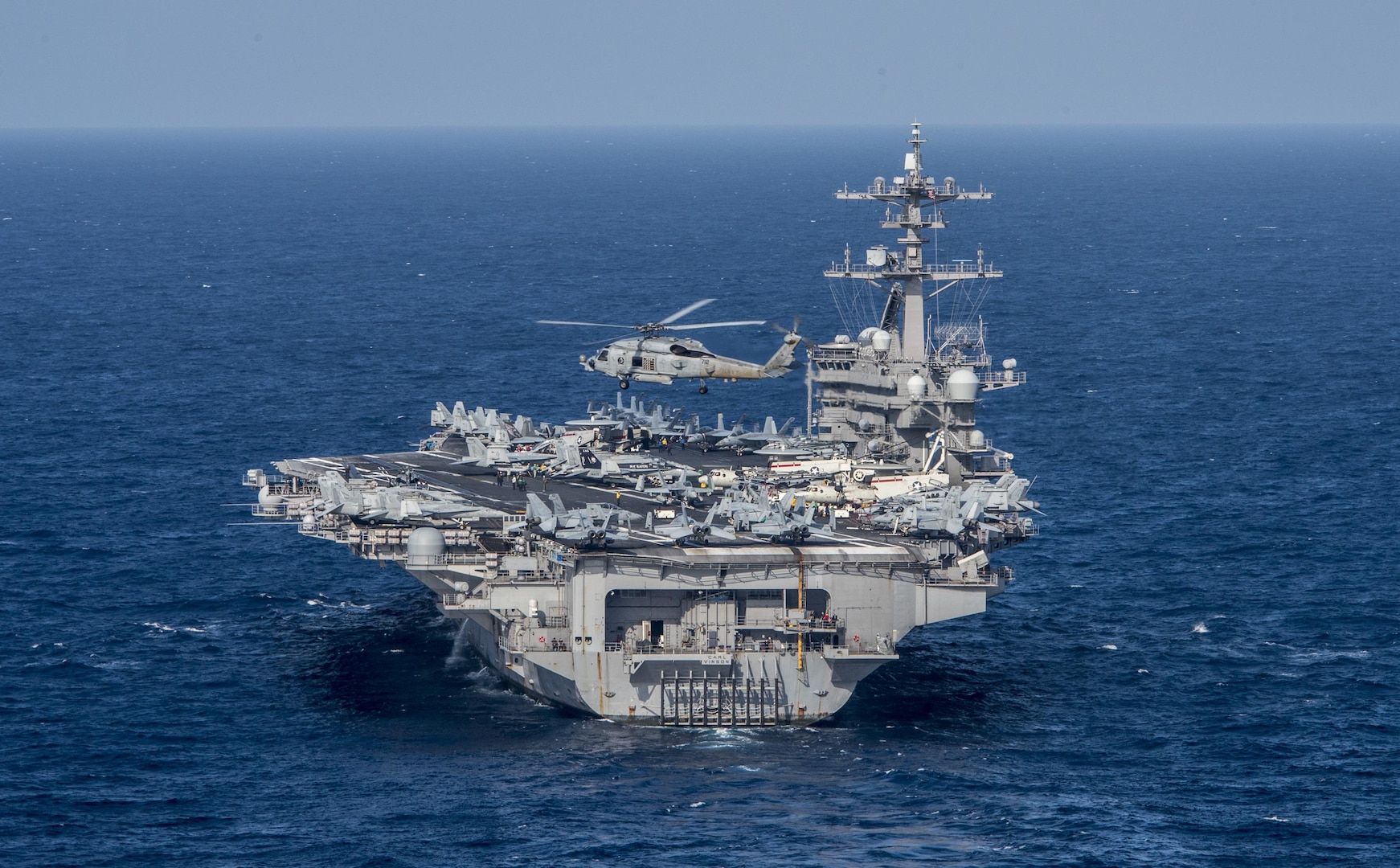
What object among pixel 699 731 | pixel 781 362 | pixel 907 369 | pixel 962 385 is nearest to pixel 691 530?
pixel 699 731

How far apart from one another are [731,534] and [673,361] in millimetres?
13117

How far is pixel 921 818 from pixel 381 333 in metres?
79.7

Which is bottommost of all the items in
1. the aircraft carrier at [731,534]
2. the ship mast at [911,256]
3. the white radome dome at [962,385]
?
the aircraft carrier at [731,534]

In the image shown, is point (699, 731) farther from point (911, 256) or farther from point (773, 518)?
point (911, 256)

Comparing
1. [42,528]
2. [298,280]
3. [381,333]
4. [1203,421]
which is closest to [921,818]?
[42,528]

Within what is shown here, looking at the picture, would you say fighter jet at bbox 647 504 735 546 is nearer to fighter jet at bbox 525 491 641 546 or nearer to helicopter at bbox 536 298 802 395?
fighter jet at bbox 525 491 641 546

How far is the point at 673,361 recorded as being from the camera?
70875 mm

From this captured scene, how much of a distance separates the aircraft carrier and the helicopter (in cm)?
302

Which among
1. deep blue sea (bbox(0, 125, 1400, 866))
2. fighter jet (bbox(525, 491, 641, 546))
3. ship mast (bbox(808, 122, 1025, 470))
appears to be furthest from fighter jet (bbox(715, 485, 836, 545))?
ship mast (bbox(808, 122, 1025, 470))

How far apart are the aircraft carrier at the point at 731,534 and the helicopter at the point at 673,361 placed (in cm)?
302

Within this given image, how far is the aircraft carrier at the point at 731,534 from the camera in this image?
55.6 m

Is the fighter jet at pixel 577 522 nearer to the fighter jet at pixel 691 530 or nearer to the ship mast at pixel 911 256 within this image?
the fighter jet at pixel 691 530

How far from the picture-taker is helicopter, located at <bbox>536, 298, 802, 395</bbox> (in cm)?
6981

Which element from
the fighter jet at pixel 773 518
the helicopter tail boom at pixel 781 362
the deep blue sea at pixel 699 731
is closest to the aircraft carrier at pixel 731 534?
the fighter jet at pixel 773 518
